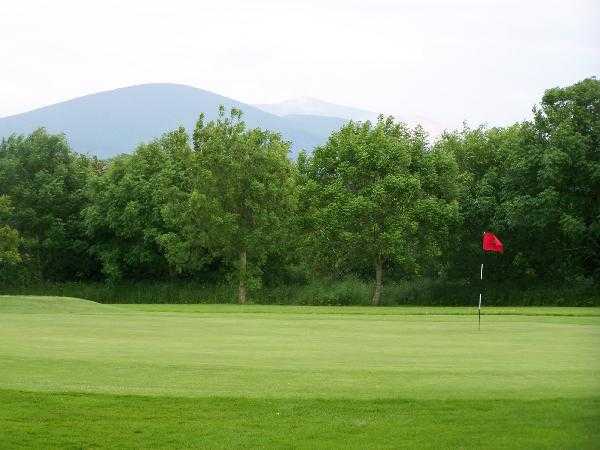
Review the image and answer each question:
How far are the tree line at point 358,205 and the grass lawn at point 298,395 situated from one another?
37714 mm

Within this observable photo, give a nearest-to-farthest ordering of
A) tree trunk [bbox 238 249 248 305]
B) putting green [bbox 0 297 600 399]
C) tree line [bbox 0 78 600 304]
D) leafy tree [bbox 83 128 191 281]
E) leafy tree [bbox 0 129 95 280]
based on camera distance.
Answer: putting green [bbox 0 297 600 399], tree line [bbox 0 78 600 304], tree trunk [bbox 238 249 248 305], leafy tree [bbox 83 128 191 281], leafy tree [bbox 0 129 95 280]

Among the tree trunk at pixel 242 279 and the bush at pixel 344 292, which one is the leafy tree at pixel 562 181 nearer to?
the bush at pixel 344 292

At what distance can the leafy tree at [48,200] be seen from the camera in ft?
242

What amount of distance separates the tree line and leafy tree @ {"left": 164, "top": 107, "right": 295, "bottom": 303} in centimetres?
9

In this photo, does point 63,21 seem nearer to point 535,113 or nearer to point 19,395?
point 19,395

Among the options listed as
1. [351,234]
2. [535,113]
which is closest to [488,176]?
[535,113]

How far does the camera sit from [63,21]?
67.6 feet

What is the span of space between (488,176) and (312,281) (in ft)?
48.5

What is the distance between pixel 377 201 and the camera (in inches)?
2368

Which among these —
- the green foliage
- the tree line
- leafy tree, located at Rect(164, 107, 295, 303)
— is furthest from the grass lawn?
leafy tree, located at Rect(164, 107, 295, 303)

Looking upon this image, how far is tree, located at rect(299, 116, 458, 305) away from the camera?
59.9m

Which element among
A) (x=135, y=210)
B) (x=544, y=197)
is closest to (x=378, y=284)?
(x=544, y=197)

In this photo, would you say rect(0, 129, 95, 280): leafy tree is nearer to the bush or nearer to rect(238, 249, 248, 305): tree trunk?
the bush

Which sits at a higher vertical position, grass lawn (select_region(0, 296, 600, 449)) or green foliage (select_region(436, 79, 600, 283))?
green foliage (select_region(436, 79, 600, 283))
